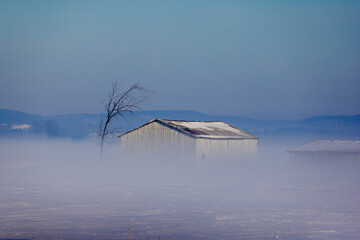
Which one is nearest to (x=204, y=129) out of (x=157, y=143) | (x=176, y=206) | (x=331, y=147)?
(x=157, y=143)

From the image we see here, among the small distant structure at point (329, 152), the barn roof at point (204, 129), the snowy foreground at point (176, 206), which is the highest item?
the barn roof at point (204, 129)

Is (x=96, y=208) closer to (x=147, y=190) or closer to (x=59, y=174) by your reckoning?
(x=147, y=190)

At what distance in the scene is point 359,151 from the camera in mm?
65312

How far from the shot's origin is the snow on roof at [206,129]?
5631 cm

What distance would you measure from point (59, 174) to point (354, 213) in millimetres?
29865

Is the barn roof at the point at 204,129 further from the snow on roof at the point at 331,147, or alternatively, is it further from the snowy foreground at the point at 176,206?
the snow on roof at the point at 331,147

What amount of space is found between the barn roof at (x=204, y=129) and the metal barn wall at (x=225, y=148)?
1.51 feet

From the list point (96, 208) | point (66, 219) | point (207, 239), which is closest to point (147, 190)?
point (96, 208)

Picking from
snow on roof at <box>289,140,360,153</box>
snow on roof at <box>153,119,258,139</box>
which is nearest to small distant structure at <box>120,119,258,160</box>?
snow on roof at <box>153,119,258,139</box>

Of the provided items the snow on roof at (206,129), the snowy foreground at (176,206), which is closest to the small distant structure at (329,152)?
the snow on roof at (206,129)

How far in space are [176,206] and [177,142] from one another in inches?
1057

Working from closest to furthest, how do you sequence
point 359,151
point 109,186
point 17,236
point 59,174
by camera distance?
point 17,236 → point 109,186 → point 59,174 → point 359,151

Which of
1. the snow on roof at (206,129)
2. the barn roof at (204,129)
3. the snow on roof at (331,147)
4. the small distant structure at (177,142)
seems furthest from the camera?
the snow on roof at (331,147)

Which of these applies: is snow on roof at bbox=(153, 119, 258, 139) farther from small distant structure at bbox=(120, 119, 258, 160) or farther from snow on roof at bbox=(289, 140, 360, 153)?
snow on roof at bbox=(289, 140, 360, 153)
